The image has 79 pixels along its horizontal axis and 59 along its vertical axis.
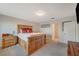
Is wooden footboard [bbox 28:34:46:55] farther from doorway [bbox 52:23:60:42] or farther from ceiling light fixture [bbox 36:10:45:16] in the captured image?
ceiling light fixture [bbox 36:10:45:16]

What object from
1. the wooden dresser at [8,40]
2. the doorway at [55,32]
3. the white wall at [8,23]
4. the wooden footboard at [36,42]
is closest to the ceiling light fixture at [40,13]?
the white wall at [8,23]

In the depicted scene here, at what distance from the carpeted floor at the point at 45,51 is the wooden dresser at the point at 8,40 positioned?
95 millimetres

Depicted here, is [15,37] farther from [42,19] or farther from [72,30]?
[72,30]

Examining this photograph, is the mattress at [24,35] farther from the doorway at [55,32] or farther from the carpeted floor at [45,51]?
the doorway at [55,32]

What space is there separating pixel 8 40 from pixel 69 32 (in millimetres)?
1434

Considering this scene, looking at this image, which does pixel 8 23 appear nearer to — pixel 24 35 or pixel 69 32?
pixel 24 35

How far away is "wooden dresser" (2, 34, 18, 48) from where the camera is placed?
1.66 meters

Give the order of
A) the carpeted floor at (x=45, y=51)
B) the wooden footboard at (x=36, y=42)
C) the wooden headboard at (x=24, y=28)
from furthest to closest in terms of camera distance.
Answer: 1. the wooden footboard at (x=36, y=42)
2. the wooden headboard at (x=24, y=28)
3. the carpeted floor at (x=45, y=51)

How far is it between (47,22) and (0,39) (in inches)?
44.5

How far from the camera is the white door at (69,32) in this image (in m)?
1.76

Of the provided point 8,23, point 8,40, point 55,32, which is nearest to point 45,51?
point 55,32

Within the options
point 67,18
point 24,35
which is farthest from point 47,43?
point 67,18

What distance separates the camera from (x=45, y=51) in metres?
1.87

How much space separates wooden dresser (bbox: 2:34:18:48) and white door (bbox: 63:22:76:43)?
118cm
